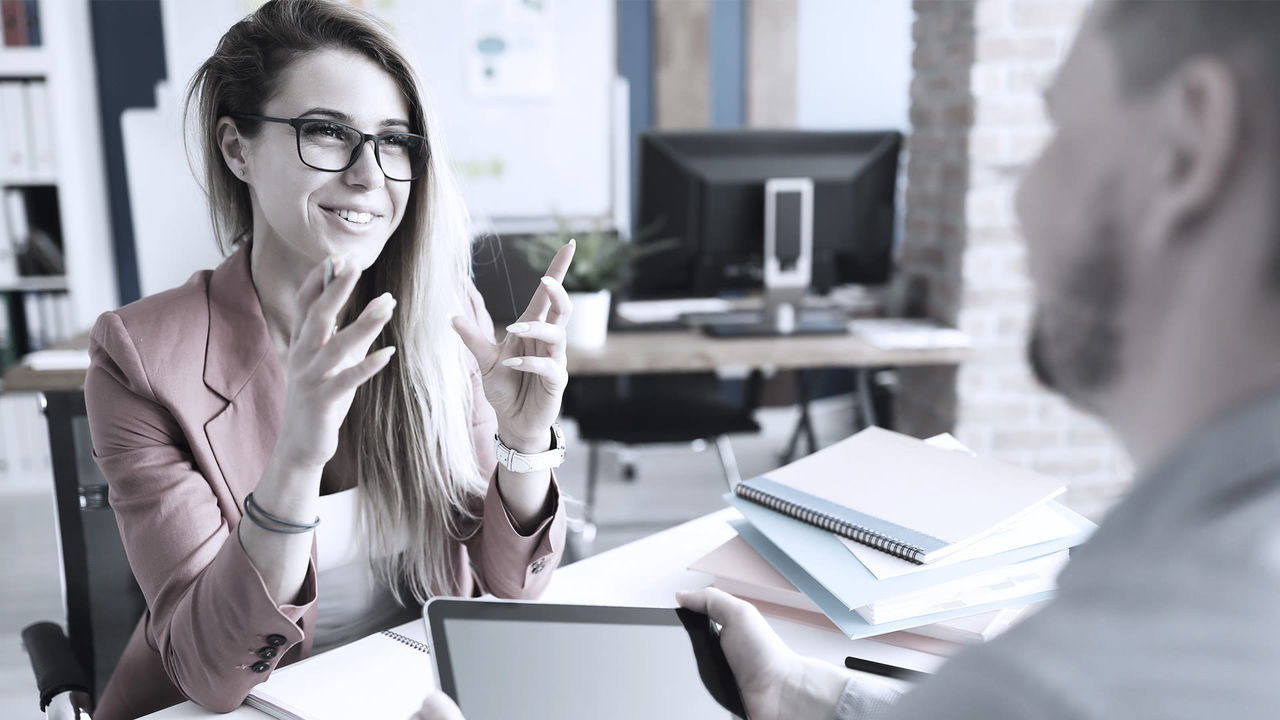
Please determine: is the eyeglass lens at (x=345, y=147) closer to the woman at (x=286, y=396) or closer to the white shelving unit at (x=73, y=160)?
the woman at (x=286, y=396)

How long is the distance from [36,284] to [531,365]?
10.4ft

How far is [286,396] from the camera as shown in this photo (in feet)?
3.22

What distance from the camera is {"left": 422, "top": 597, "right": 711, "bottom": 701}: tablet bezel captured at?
743 millimetres

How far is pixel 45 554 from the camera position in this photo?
3014mm

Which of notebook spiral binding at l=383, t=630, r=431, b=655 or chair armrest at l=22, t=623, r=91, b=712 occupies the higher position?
notebook spiral binding at l=383, t=630, r=431, b=655

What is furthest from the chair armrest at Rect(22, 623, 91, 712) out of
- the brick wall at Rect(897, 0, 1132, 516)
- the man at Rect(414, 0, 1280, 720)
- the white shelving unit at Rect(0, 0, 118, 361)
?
the white shelving unit at Rect(0, 0, 118, 361)

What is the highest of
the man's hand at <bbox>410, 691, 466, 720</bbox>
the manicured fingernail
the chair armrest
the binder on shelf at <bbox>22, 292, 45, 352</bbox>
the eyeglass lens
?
the eyeglass lens

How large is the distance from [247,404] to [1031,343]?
96 cm

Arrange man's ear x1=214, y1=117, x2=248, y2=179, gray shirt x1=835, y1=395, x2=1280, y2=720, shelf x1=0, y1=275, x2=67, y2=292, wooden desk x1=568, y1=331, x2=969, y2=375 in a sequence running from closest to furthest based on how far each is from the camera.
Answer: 1. gray shirt x1=835, y1=395, x2=1280, y2=720
2. man's ear x1=214, y1=117, x2=248, y2=179
3. wooden desk x1=568, y1=331, x2=969, y2=375
4. shelf x1=0, y1=275, x2=67, y2=292

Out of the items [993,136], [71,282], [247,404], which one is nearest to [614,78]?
[993,136]

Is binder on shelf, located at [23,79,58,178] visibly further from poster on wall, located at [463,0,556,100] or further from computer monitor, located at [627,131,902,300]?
computer monitor, located at [627,131,902,300]

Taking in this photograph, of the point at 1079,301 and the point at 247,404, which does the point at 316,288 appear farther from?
the point at 1079,301

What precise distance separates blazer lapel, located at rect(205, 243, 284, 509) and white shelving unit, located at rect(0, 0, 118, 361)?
2723 mm

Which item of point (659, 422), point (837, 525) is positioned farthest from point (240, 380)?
point (659, 422)
